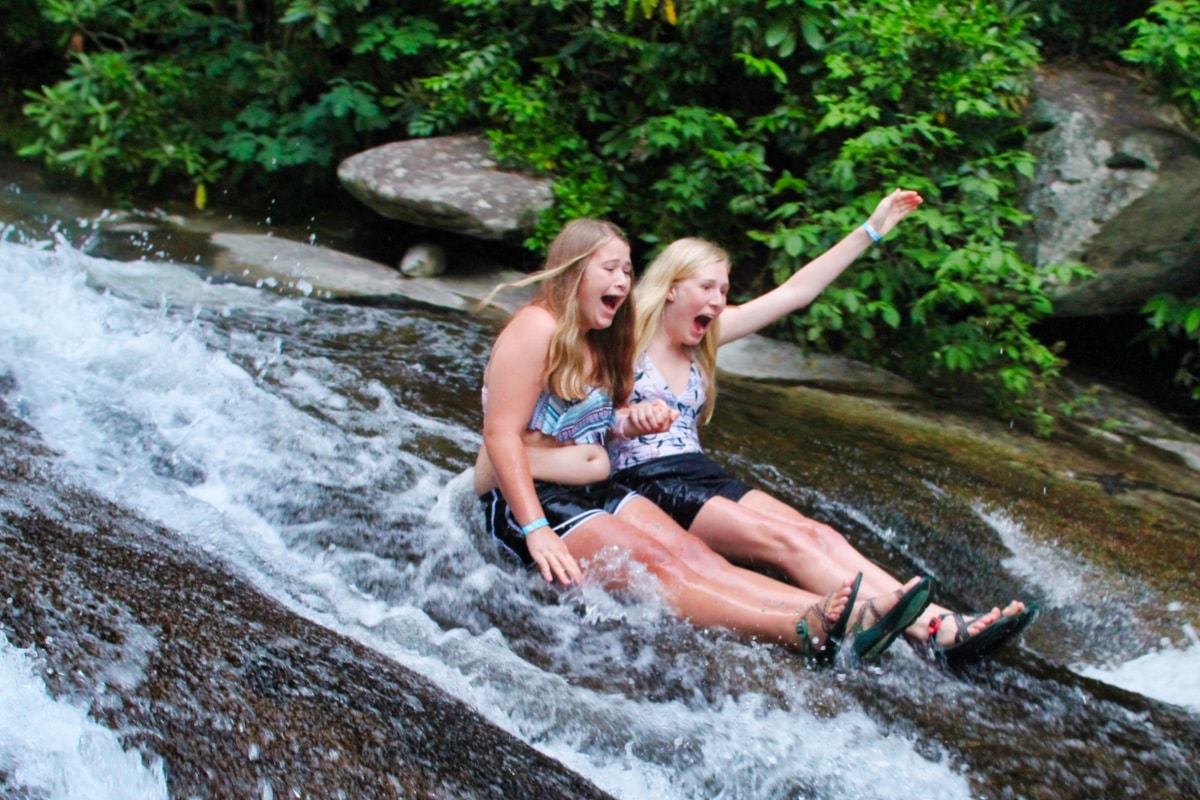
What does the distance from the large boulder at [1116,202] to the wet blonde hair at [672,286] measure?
2.82m

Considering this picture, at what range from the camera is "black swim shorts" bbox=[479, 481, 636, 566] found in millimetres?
3037

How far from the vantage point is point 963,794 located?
2344 mm

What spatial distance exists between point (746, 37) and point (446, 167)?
176 centimetres

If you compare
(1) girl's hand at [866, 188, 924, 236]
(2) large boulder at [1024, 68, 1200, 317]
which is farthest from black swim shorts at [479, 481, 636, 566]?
(2) large boulder at [1024, 68, 1200, 317]

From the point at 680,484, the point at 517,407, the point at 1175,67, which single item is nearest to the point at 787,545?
the point at 680,484

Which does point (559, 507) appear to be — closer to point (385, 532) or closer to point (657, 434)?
point (657, 434)

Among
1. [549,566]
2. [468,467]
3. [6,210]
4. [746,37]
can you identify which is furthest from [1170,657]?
[6,210]

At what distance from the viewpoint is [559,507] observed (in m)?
3.06

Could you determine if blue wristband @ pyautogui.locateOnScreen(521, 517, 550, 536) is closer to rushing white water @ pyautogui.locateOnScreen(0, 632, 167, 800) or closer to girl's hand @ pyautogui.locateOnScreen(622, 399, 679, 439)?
girl's hand @ pyautogui.locateOnScreen(622, 399, 679, 439)

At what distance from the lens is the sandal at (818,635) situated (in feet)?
8.64

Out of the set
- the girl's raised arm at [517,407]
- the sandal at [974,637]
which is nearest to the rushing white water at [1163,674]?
the sandal at [974,637]

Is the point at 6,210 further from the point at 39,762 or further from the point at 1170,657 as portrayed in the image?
the point at 1170,657

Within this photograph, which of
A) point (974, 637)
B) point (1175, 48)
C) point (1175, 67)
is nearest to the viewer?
point (974, 637)

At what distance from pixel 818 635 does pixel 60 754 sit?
1.67 metres
